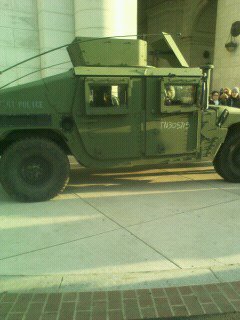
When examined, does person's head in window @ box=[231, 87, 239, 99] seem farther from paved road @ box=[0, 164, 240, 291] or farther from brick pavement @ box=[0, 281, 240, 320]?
brick pavement @ box=[0, 281, 240, 320]

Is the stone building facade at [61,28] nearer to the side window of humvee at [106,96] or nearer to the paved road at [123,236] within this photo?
the side window of humvee at [106,96]

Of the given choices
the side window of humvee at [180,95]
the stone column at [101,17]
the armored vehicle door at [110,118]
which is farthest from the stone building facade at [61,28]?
the armored vehicle door at [110,118]

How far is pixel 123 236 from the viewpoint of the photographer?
405 centimetres

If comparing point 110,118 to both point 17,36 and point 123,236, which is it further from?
point 17,36

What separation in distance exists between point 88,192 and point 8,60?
6.26 meters

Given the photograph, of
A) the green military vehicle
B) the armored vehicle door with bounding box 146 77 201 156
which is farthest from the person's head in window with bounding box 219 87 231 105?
the armored vehicle door with bounding box 146 77 201 156

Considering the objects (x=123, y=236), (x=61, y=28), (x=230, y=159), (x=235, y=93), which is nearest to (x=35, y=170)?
(x=123, y=236)

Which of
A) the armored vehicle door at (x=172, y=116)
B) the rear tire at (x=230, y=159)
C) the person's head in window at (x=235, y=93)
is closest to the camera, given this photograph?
the armored vehicle door at (x=172, y=116)

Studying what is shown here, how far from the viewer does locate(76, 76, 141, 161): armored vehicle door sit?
5152 millimetres

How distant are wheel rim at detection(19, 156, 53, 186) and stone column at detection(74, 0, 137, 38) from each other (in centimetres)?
594

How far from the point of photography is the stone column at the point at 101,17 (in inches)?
392

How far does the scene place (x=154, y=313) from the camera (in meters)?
2.67

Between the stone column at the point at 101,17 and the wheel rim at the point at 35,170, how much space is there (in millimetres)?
5936

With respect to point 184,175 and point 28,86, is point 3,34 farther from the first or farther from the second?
point 184,175
